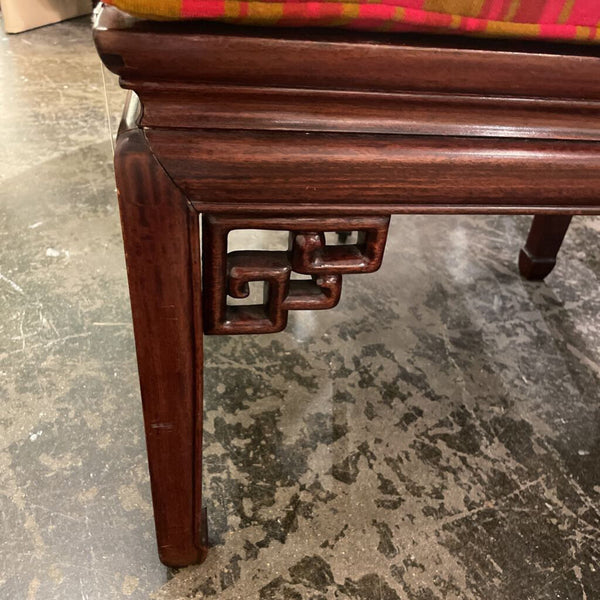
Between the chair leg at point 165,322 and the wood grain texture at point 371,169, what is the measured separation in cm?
2

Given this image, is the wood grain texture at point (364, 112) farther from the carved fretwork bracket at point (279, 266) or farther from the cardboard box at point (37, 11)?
the cardboard box at point (37, 11)

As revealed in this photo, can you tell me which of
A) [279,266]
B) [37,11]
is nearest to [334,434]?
[279,266]

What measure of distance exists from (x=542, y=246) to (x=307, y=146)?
1055mm

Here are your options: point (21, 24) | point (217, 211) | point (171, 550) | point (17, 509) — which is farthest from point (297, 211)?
point (21, 24)

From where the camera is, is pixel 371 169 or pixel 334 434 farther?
pixel 334 434

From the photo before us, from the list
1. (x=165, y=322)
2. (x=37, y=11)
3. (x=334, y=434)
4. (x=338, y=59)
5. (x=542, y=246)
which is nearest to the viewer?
(x=338, y=59)

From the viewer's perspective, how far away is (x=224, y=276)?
1.73 feet

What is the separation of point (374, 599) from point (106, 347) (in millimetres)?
651

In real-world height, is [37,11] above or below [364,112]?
below

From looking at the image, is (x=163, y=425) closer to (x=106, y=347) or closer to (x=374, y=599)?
(x=374, y=599)

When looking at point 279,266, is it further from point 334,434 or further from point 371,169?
point 334,434

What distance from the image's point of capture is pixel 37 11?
267 cm

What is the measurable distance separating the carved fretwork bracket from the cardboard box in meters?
2.65

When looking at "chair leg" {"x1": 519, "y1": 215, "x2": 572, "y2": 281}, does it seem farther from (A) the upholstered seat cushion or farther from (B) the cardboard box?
(B) the cardboard box
